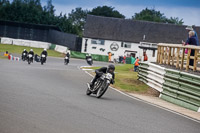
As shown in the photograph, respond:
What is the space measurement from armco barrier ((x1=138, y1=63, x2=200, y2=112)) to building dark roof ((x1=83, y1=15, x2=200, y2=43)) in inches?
2410

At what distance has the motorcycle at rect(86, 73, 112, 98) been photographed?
13.2m

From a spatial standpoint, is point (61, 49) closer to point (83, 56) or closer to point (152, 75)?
point (83, 56)

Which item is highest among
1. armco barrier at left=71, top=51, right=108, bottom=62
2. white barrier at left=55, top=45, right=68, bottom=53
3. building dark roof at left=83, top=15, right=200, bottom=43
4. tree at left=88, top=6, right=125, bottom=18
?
tree at left=88, top=6, right=125, bottom=18

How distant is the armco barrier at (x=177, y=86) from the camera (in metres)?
14.2

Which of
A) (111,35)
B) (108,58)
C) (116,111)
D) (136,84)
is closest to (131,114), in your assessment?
(116,111)

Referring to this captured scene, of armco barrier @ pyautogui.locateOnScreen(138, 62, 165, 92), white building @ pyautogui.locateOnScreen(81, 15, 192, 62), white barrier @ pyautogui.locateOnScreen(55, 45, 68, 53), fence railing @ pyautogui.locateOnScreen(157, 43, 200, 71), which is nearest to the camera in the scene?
fence railing @ pyautogui.locateOnScreen(157, 43, 200, 71)

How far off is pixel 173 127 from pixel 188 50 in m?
8.45

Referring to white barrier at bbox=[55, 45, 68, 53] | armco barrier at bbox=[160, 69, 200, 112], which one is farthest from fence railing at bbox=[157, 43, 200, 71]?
white barrier at bbox=[55, 45, 68, 53]

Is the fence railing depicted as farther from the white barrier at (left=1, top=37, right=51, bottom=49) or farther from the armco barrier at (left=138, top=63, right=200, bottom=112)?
the white barrier at (left=1, top=37, right=51, bottom=49)

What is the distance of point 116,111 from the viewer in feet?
35.3

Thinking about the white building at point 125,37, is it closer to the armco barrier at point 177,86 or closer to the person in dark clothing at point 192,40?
the armco barrier at point 177,86

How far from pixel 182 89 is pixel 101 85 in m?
3.12

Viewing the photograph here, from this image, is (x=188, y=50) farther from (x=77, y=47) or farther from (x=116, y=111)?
(x=77, y=47)

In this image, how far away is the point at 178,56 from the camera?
18.9m
